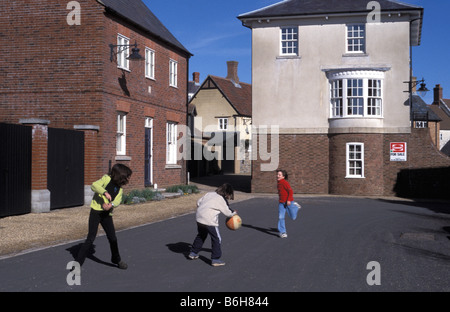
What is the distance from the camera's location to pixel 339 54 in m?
24.5

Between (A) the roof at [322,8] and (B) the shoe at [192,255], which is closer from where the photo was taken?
(B) the shoe at [192,255]

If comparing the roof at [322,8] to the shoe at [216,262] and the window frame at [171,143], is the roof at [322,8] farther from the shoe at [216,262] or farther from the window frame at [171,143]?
the shoe at [216,262]

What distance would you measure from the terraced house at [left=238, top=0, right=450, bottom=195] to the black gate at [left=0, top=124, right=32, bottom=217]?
41.8 ft

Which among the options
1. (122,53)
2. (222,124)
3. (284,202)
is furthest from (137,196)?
(222,124)

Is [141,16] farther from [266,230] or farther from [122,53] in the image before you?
[266,230]

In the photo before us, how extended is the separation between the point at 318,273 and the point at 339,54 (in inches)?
725

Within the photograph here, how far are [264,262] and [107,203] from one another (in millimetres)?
2590

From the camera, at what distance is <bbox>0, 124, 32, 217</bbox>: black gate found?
537 inches

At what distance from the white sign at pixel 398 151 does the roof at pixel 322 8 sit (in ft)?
18.3

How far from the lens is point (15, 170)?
1413cm

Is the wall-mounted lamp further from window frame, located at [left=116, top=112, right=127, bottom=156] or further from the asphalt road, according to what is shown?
the asphalt road

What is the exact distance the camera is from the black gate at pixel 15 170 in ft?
44.7

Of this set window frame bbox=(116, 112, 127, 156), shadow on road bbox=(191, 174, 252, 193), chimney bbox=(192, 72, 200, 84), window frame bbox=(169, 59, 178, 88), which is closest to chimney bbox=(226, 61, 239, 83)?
chimney bbox=(192, 72, 200, 84)

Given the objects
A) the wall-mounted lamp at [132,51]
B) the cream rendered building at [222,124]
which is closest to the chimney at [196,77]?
the cream rendered building at [222,124]
